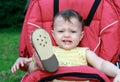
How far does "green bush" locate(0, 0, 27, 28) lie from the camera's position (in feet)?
48.5

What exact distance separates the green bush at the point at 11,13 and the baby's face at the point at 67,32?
1093cm

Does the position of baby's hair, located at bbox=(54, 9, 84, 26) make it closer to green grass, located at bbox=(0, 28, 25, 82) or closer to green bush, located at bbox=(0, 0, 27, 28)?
green grass, located at bbox=(0, 28, 25, 82)

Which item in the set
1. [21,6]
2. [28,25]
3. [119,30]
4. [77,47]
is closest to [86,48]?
[77,47]

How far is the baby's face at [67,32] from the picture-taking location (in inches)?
149

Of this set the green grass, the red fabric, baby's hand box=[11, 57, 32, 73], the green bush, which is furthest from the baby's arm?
the green bush

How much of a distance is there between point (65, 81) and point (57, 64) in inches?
6.3

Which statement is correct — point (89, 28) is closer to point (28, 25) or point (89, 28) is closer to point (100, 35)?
point (100, 35)

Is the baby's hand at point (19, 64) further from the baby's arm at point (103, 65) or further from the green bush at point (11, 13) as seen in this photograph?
the green bush at point (11, 13)

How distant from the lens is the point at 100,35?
4016 mm

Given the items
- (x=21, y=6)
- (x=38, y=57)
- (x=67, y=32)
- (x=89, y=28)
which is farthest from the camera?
(x=21, y=6)

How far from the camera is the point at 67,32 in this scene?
379 centimetres

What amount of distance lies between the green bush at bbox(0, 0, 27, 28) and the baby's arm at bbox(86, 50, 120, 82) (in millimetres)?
11026

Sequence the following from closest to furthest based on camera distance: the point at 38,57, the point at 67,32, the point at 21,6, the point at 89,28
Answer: the point at 38,57 → the point at 67,32 → the point at 89,28 → the point at 21,6

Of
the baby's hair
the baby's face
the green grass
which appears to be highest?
the baby's hair
